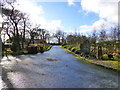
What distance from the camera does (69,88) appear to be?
4.76 m

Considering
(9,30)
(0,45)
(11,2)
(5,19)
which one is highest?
(11,2)

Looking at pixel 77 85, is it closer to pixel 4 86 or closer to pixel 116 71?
pixel 4 86

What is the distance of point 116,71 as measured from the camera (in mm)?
7512

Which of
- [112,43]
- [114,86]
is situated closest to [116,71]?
[114,86]

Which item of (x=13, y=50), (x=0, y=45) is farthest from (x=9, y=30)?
(x=13, y=50)

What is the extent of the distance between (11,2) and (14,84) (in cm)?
2065

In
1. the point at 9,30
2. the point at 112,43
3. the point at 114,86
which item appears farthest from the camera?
the point at 9,30

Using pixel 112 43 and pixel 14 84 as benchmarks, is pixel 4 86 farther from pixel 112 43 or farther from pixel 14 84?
pixel 112 43

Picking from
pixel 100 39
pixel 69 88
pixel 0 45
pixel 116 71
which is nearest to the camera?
pixel 69 88

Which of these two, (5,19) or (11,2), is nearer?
(11,2)

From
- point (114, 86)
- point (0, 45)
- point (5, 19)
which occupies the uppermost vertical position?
point (5, 19)

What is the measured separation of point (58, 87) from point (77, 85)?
2.94ft

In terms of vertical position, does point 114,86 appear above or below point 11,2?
below

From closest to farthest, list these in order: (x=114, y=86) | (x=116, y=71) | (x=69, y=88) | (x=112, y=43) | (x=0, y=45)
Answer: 1. (x=69, y=88)
2. (x=114, y=86)
3. (x=116, y=71)
4. (x=112, y=43)
5. (x=0, y=45)
